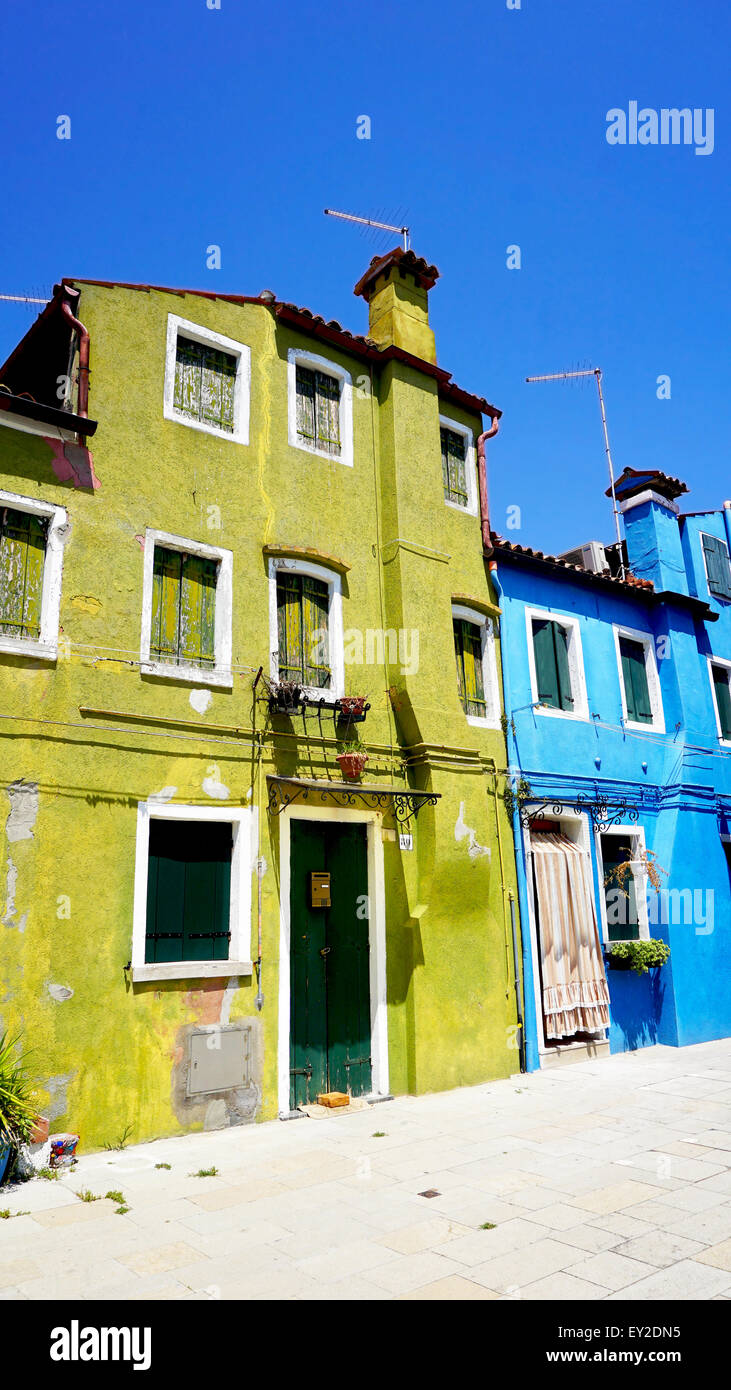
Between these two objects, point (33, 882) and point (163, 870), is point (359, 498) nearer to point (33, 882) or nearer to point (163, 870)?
point (163, 870)

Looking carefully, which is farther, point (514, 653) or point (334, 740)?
point (514, 653)

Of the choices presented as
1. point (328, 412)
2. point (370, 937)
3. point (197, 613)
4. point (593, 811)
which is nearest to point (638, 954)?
point (593, 811)

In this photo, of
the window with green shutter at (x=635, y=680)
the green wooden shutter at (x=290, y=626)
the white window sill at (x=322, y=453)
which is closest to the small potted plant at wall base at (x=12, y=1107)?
the green wooden shutter at (x=290, y=626)

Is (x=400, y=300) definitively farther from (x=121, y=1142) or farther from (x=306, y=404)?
(x=121, y=1142)

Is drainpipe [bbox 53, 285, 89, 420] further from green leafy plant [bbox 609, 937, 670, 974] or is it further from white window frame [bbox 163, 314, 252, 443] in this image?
green leafy plant [bbox 609, 937, 670, 974]

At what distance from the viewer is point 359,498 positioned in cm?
1205

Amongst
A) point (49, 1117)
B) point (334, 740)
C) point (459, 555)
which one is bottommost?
point (49, 1117)

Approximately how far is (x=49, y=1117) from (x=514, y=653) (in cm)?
881

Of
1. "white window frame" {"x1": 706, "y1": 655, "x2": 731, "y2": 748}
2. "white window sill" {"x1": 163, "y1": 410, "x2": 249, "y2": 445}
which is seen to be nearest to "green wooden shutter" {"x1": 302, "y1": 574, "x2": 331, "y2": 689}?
"white window sill" {"x1": 163, "y1": 410, "x2": 249, "y2": 445}

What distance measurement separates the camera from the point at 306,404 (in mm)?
11836

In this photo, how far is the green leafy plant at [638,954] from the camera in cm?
1352
